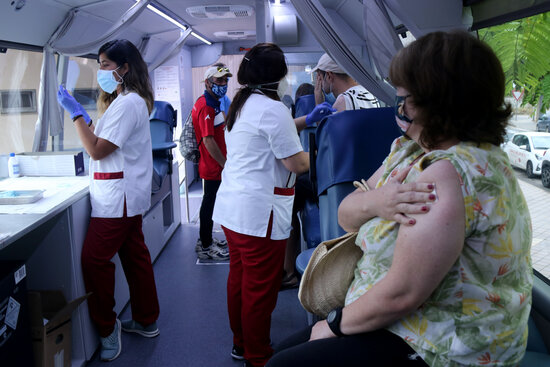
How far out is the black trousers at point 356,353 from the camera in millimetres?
1155

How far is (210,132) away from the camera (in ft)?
12.4

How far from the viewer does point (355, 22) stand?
507 cm

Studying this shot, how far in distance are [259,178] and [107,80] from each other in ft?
3.67

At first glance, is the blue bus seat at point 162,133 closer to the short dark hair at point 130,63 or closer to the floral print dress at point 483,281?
the short dark hair at point 130,63

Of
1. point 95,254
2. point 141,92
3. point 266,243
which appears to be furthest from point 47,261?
point 266,243

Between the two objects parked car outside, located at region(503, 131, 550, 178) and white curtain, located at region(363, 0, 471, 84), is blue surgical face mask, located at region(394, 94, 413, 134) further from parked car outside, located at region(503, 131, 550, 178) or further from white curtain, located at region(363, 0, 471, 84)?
white curtain, located at region(363, 0, 471, 84)

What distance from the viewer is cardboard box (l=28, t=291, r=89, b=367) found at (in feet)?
7.16

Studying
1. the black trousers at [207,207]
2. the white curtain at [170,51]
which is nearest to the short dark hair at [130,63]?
the black trousers at [207,207]

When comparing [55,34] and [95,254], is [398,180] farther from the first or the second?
[55,34]

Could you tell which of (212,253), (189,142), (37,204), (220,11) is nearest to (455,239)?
(37,204)

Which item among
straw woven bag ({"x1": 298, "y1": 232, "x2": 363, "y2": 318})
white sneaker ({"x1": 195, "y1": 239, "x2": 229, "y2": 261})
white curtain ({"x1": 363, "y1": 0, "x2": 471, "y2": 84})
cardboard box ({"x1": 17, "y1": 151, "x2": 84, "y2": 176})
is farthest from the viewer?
white sneaker ({"x1": 195, "y1": 239, "x2": 229, "y2": 261})

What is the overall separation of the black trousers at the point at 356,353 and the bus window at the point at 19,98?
322 cm

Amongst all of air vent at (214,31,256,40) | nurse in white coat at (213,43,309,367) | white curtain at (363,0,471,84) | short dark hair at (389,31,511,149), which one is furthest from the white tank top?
air vent at (214,31,256,40)

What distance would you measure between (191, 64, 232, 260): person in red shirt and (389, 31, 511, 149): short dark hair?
9.08 ft
